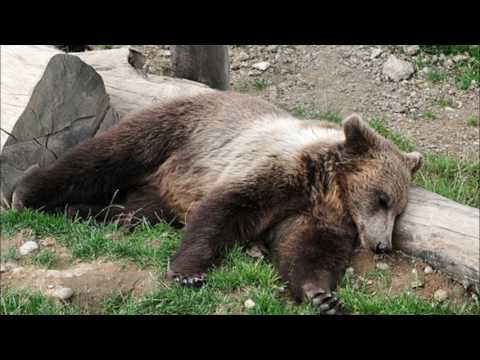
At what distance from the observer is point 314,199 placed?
600cm

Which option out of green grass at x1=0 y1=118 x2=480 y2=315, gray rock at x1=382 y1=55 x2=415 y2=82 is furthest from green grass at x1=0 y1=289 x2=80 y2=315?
gray rock at x1=382 y1=55 x2=415 y2=82

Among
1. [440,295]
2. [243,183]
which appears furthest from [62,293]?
[440,295]

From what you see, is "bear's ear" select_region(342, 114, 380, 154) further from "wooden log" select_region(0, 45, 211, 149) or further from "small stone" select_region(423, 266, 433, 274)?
"wooden log" select_region(0, 45, 211, 149)

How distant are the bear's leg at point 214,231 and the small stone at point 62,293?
75 cm

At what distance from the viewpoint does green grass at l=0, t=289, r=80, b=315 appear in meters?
4.75

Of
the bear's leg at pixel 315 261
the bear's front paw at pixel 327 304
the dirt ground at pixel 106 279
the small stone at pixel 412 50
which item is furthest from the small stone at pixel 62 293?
the small stone at pixel 412 50

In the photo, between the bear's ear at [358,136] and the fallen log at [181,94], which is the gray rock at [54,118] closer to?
the fallen log at [181,94]

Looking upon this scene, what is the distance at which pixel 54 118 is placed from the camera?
259 inches

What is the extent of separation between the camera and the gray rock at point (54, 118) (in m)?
6.39

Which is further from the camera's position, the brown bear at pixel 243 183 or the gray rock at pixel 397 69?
the gray rock at pixel 397 69

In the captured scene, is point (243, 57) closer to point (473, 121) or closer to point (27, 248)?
point (473, 121)

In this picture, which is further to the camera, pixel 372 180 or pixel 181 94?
→ pixel 181 94

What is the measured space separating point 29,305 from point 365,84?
228 inches
